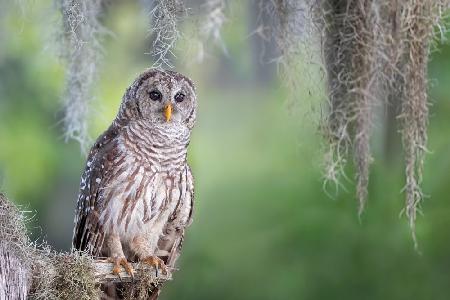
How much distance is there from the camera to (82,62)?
3.62 m

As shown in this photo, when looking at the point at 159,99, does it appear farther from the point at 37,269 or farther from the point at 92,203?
the point at 37,269

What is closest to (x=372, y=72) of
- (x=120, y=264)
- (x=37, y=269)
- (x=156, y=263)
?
(x=156, y=263)

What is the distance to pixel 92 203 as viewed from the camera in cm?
320

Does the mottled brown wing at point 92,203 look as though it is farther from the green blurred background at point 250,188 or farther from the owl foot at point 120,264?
the green blurred background at point 250,188

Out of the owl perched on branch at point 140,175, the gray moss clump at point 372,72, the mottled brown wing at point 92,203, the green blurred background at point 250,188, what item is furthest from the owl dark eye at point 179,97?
the green blurred background at point 250,188

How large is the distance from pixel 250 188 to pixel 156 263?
11.0 ft

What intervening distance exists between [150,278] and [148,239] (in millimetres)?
226

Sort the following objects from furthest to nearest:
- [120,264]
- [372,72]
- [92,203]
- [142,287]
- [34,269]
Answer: [372,72] < [92,203] < [142,287] < [120,264] < [34,269]

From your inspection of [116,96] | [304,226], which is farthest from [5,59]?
[304,226]

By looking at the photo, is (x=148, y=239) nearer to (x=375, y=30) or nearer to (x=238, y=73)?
(x=375, y=30)

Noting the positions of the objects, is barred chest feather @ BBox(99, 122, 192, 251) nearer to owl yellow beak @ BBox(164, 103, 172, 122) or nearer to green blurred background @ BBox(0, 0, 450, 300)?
owl yellow beak @ BBox(164, 103, 172, 122)

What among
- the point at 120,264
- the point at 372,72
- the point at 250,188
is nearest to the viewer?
the point at 120,264

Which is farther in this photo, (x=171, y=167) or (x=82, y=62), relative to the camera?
(x=82, y=62)

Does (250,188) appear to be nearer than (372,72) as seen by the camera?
No
